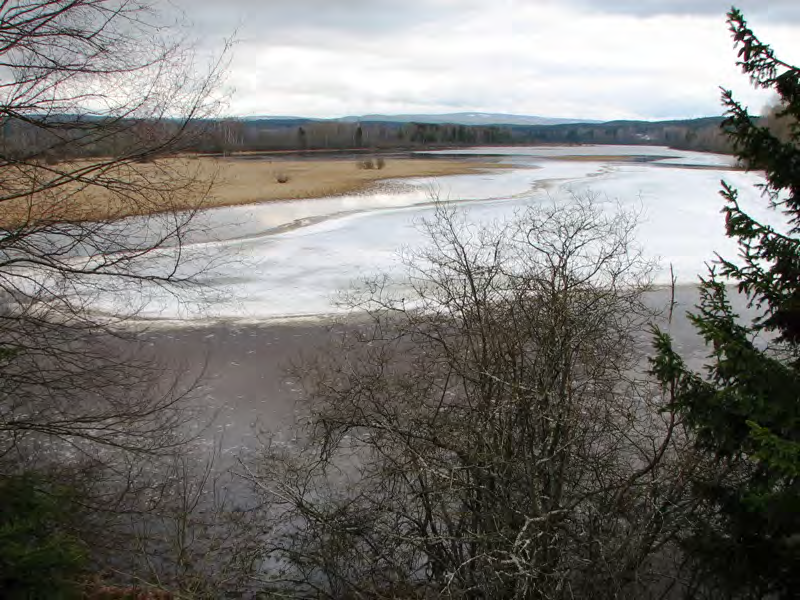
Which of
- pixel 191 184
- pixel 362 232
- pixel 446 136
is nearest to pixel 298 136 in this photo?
pixel 446 136

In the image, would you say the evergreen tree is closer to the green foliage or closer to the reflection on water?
the green foliage

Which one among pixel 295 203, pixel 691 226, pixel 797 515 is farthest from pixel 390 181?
pixel 797 515

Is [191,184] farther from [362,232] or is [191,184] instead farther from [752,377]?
[362,232]

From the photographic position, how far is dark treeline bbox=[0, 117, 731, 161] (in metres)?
4.89

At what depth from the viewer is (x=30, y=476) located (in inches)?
192

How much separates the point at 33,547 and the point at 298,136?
7807cm

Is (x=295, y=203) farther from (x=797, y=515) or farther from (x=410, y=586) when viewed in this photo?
(x=797, y=515)

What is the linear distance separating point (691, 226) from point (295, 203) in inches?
668

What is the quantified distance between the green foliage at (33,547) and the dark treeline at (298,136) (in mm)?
2594

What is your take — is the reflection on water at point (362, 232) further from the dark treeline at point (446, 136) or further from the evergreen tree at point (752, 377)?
the dark treeline at point (446, 136)

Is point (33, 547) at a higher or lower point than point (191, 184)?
lower

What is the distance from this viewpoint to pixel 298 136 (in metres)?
78.2

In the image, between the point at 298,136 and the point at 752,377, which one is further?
the point at 298,136

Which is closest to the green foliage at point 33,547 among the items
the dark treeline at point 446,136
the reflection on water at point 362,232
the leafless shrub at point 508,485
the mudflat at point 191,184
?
the leafless shrub at point 508,485
